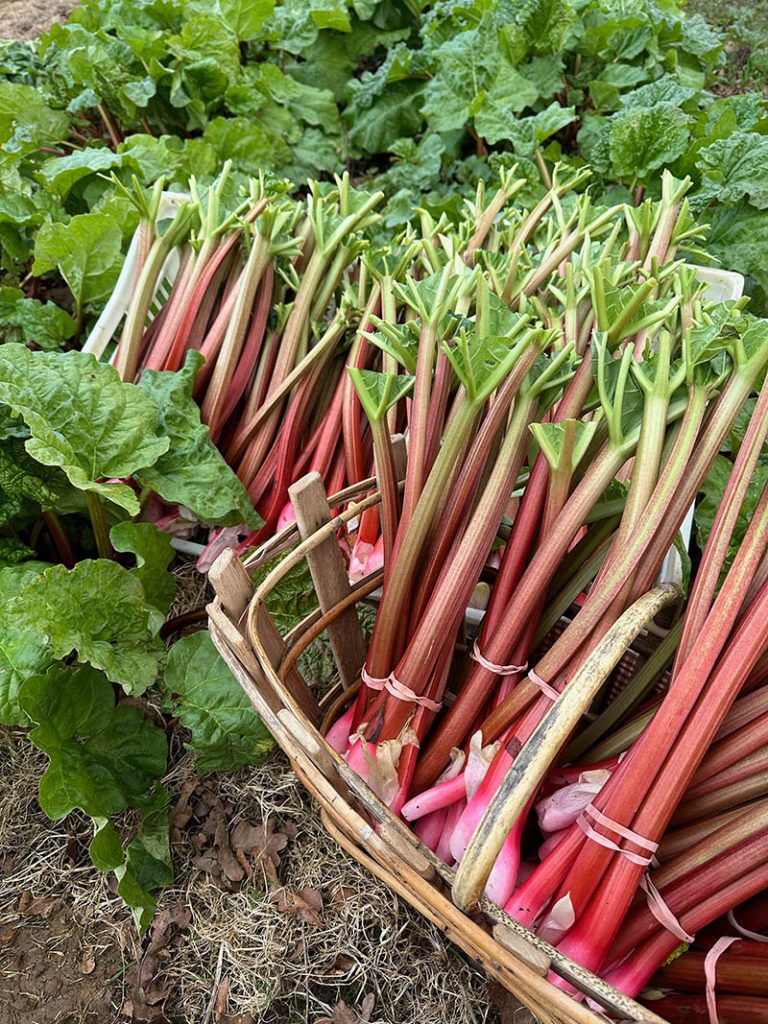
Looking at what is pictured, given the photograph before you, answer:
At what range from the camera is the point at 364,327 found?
5.30 ft

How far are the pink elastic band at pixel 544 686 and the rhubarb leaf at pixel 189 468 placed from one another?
0.68 meters

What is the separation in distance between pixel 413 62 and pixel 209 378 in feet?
5.39

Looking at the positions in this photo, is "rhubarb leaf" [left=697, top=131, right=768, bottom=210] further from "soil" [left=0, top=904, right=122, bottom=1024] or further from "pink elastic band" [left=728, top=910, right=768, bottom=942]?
"soil" [left=0, top=904, right=122, bottom=1024]

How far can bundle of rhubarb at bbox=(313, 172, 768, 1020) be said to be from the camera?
0.95 meters

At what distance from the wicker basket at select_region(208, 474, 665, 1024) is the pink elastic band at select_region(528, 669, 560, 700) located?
0.26m

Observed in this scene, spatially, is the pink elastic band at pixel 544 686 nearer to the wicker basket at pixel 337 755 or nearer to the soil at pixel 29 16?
the wicker basket at pixel 337 755

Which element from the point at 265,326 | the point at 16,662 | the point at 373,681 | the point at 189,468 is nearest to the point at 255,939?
the point at 373,681

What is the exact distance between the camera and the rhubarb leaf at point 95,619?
4.12ft

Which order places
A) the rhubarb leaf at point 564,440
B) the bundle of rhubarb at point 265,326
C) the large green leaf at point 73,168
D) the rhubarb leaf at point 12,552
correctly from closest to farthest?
the rhubarb leaf at point 564,440, the rhubarb leaf at point 12,552, the bundle of rhubarb at point 265,326, the large green leaf at point 73,168

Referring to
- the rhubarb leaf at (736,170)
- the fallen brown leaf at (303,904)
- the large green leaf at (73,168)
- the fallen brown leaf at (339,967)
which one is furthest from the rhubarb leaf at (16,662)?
the rhubarb leaf at (736,170)

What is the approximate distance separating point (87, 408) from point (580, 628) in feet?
3.11

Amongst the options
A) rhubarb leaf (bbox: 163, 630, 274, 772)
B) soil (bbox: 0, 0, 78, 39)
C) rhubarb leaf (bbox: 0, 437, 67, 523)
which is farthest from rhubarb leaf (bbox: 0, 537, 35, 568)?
soil (bbox: 0, 0, 78, 39)

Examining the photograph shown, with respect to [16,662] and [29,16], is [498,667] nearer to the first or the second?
[16,662]

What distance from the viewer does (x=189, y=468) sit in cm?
152
